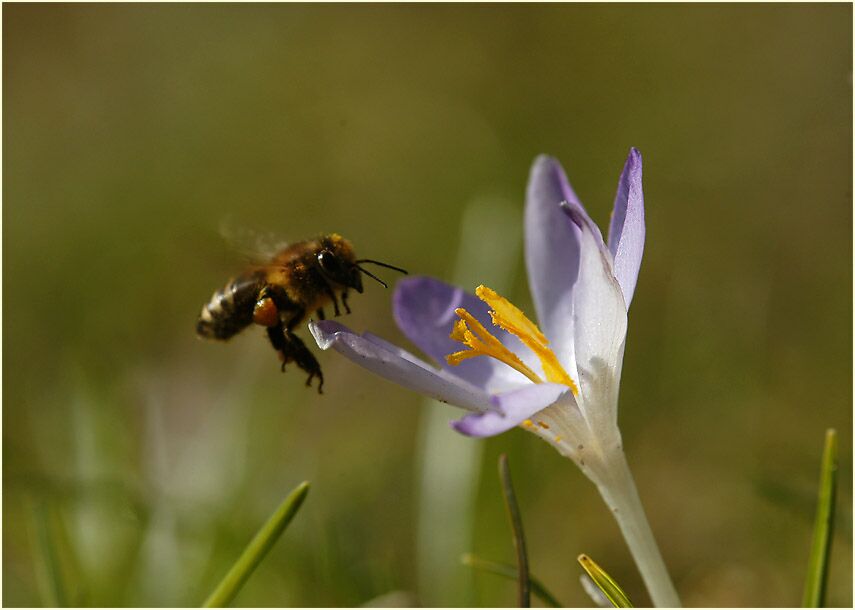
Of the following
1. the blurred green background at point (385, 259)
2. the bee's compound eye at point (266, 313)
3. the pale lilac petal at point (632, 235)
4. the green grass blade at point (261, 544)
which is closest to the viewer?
the pale lilac petal at point (632, 235)

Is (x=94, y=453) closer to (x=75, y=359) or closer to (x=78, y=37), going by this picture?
(x=75, y=359)

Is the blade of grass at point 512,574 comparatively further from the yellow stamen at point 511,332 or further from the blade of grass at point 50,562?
the blade of grass at point 50,562

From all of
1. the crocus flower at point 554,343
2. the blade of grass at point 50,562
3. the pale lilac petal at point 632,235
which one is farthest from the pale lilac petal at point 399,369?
the blade of grass at point 50,562

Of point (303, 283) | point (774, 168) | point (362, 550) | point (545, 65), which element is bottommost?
point (362, 550)

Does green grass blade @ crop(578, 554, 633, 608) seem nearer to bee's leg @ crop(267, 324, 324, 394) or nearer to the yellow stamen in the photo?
the yellow stamen

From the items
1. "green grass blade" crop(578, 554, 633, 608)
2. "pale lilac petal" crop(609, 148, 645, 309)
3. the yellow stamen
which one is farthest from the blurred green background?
"pale lilac petal" crop(609, 148, 645, 309)

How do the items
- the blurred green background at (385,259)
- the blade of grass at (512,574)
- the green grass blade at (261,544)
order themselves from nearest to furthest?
1. the green grass blade at (261,544)
2. the blade of grass at (512,574)
3. the blurred green background at (385,259)

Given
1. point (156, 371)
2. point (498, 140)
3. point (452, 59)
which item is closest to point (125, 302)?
point (156, 371)
